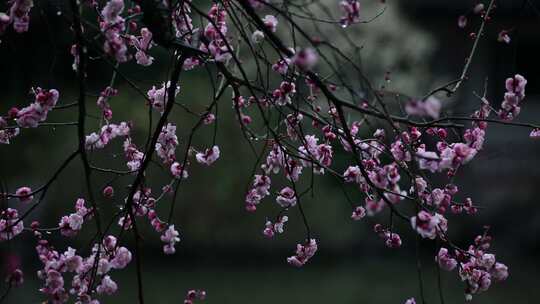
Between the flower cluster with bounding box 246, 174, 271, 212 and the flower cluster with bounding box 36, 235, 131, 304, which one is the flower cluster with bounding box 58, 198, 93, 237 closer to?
the flower cluster with bounding box 36, 235, 131, 304

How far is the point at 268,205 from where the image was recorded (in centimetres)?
639

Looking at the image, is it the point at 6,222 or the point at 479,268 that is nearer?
the point at 6,222

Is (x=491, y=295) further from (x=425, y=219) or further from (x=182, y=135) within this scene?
(x=425, y=219)

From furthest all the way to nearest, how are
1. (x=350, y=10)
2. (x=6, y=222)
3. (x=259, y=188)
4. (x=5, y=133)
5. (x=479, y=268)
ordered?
1. (x=259, y=188)
2. (x=5, y=133)
3. (x=479, y=268)
4. (x=6, y=222)
5. (x=350, y=10)

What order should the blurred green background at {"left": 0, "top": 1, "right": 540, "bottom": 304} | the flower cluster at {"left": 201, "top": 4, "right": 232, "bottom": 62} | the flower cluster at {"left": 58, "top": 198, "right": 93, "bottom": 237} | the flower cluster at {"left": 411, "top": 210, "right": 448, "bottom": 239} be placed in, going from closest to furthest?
the flower cluster at {"left": 411, "top": 210, "right": 448, "bottom": 239}, the flower cluster at {"left": 201, "top": 4, "right": 232, "bottom": 62}, the flower cluster at {"left": 58, "top": 198, "right": 93, "bottom": 237}, the blurred green background at {"left": 0, "top": 1, "right": 540, "bottom": 304}

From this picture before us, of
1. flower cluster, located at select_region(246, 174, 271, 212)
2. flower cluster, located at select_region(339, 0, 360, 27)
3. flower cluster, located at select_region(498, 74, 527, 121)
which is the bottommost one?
flower cluster, located at select_region(246, 174, 271, 212)

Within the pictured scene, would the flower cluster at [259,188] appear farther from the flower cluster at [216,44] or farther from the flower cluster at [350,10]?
the flower cluster at [350,10]

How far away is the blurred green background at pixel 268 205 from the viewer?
6.00 m

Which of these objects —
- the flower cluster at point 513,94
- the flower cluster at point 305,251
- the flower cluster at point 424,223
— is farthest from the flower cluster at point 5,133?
the flower cluster at point 513,94

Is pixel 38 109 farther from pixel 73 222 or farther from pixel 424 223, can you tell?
pixel 424 223

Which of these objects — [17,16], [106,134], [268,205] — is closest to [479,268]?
[106,134]

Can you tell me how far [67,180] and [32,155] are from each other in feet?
1.26

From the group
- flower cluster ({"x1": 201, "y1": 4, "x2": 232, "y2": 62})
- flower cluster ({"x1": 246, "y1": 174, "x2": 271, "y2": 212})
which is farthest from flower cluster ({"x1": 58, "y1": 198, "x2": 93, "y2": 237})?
flower cluster ({"x1": 201, "y1": 4, "x2": 232, "y2": 62})

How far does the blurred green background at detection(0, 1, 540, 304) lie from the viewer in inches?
236
